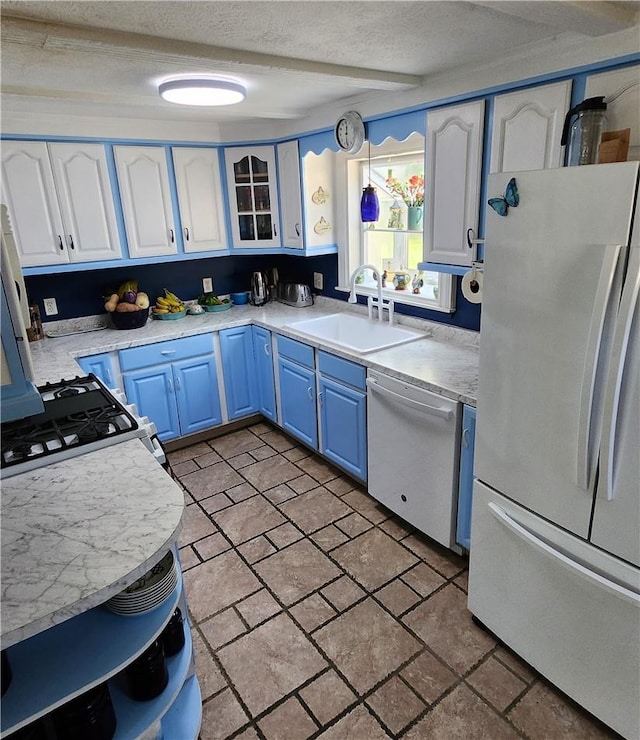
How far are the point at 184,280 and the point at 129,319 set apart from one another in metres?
0.68

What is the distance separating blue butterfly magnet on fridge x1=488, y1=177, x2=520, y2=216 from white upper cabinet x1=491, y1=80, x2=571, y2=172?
51 cm

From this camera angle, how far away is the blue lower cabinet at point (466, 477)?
6.93 ft

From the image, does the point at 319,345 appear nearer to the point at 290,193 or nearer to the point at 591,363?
the point at 290,193

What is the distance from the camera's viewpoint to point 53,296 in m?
3.43

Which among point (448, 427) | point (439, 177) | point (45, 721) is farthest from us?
point (439, 177)

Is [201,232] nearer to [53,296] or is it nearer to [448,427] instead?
[53,296]

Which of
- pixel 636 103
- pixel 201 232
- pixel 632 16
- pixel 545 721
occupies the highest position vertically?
pixel 632 16

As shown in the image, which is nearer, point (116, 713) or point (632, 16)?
point (116, 713)

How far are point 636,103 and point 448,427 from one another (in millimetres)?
1364

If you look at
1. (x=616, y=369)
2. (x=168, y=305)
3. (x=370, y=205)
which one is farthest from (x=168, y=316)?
(x=616, y=369)

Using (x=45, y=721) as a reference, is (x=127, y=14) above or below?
above

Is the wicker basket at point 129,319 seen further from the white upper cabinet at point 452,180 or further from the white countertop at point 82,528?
the white upper cabinet at point 452,180

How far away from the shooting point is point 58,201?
10.0 ft

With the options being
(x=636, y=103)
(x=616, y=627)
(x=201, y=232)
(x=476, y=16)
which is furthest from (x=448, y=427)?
(x=201, y=232)
